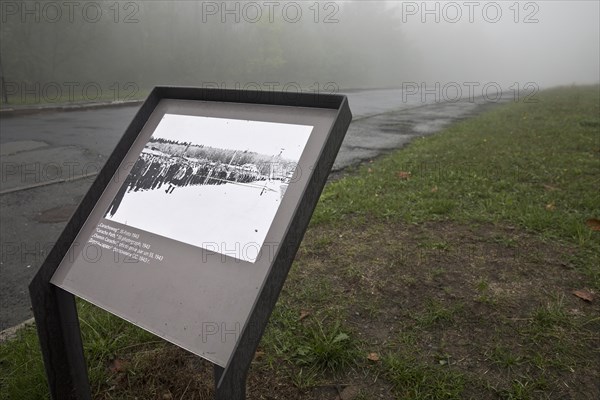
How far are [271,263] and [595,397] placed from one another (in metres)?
1.71

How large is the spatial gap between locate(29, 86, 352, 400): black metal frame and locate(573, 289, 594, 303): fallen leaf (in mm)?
2088

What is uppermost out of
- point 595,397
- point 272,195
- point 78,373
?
point 272,195

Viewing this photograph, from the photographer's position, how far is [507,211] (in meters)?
4.03

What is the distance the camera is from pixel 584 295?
2.71 metres

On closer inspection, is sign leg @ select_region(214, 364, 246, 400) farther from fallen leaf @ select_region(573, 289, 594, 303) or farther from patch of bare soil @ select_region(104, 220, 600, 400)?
fallen leaf @ select_region(573, 289, 594, 303)

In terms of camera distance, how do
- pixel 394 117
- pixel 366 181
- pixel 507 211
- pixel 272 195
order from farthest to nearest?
pixel 394 117 → pixel 366 181 → pixel 507 211 → pixel 272 195

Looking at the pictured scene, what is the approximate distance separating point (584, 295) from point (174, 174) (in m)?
2.49

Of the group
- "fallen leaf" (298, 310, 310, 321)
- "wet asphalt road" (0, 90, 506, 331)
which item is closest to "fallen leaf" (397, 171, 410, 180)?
"wet asphalt road" (0, 90, 506, 331)

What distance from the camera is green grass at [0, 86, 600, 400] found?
2.16 m

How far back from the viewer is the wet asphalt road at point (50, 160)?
3.49m

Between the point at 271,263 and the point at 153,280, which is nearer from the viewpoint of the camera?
the point at 271,263

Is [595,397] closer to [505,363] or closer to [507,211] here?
[505,363]

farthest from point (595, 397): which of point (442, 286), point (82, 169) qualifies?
point (82, 169)

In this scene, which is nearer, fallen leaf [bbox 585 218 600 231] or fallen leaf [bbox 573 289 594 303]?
fallen leaf [bbox 573 289 594 303]
